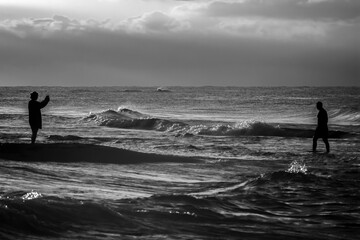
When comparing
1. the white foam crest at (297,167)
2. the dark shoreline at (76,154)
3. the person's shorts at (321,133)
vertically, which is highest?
the person's shorts at (321,133)

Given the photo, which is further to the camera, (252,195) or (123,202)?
(252,195)

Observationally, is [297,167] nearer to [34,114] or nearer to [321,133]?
[321,133]

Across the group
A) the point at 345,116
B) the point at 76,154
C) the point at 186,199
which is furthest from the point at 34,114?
the point at 345,116

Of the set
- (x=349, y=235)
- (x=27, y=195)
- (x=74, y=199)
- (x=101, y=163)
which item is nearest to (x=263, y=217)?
(x=349, y=235)

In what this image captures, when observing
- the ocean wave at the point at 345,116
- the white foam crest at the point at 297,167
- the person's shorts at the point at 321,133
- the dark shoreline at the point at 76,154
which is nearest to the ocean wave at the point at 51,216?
the white foam crest at the point at 297,167

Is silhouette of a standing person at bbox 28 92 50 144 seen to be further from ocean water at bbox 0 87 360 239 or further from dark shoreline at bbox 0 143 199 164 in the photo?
ocean water at bbox 0 87 360 239

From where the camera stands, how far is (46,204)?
790 centimetres

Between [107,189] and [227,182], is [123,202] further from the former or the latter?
[227,182]

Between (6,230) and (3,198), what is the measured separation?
42.7 inches

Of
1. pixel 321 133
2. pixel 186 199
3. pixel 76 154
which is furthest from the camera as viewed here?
pixel 321 133

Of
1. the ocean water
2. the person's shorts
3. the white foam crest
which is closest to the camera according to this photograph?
the ocean water

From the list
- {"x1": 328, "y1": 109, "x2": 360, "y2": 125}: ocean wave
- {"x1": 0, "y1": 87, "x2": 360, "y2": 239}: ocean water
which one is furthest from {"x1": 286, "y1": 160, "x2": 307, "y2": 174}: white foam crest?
{"x1": 328, "y1": 109, "x2": 360, "y2": 125}: ocean wave

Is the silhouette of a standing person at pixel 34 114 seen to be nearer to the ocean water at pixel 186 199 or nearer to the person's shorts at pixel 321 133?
the ocean water at pixel 186 199

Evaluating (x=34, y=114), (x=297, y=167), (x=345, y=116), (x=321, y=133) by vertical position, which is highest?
(x=34, y=114)
